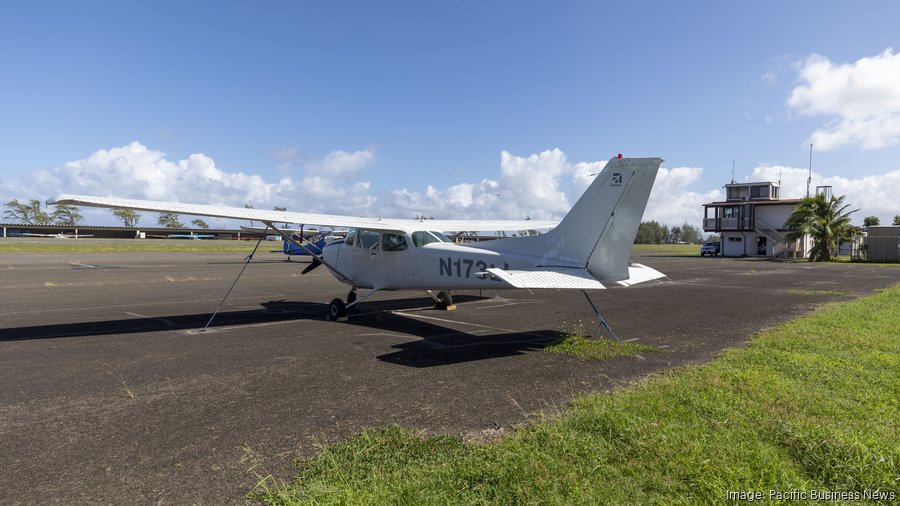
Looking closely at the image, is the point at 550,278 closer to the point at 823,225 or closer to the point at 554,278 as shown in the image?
the point at 554,278

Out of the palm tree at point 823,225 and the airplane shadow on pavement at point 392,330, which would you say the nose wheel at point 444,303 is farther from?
the palm tree at point 823,225

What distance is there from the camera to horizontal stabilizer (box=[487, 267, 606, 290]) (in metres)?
7.67

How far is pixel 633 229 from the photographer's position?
868 centimetres

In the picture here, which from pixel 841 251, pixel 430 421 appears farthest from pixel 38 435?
pixel 841 251

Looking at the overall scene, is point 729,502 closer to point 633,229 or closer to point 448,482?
point 448,482

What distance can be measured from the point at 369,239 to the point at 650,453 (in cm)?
965

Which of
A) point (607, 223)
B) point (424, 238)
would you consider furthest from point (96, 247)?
point (607, 223)

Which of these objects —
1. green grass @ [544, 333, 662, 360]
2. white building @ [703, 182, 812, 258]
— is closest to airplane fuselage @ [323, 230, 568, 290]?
green grass @ [544, 333, 662, 360]

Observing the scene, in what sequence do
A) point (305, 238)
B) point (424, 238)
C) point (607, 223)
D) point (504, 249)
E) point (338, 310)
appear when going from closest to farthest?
point (607, 223) < point (504, 249) < point (424, 238) < point (338, 310) < point (305, 238)

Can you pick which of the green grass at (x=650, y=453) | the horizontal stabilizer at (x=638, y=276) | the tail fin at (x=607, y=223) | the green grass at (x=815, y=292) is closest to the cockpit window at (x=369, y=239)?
the tail fin at (x=607, y=223)

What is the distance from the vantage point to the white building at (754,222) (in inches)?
2293

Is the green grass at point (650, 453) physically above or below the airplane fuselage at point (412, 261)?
below

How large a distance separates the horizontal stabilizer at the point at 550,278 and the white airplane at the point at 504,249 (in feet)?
0.06

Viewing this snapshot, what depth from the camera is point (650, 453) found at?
4012 millimetres
